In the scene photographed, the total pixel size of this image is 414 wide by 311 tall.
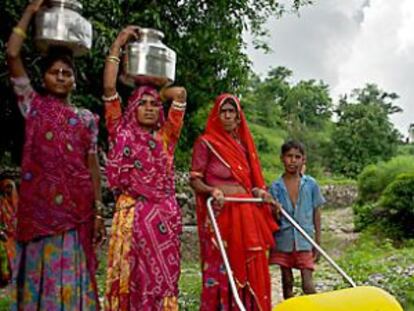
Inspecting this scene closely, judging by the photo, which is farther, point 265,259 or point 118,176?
point 265,259

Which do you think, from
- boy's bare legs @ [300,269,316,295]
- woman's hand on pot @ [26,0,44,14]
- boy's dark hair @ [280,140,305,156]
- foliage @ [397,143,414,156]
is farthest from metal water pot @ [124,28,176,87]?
foliage @ [397,143,414,156]

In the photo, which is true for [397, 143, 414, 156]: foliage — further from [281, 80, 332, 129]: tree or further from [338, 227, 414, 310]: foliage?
[338, 227, 414, 310]: foliage

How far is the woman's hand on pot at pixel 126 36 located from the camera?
140 inches

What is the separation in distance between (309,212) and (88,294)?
79.0 inches

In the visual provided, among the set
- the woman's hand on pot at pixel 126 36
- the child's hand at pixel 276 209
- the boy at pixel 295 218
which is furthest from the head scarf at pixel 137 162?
the boy at pixel 295 218

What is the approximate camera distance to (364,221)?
51.4 feet

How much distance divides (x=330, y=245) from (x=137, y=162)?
11149 millimetres

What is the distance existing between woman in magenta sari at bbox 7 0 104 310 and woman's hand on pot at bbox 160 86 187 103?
0.69 m

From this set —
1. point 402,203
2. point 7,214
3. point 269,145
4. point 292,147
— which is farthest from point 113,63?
point 269,145

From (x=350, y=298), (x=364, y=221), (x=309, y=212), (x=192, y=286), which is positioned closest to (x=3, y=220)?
(x=192, y=286)

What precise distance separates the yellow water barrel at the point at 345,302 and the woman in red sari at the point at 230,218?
1.16m

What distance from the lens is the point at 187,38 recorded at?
586 cm

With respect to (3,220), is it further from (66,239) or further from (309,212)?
(66,239)

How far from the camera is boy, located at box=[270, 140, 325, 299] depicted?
15.0ft
